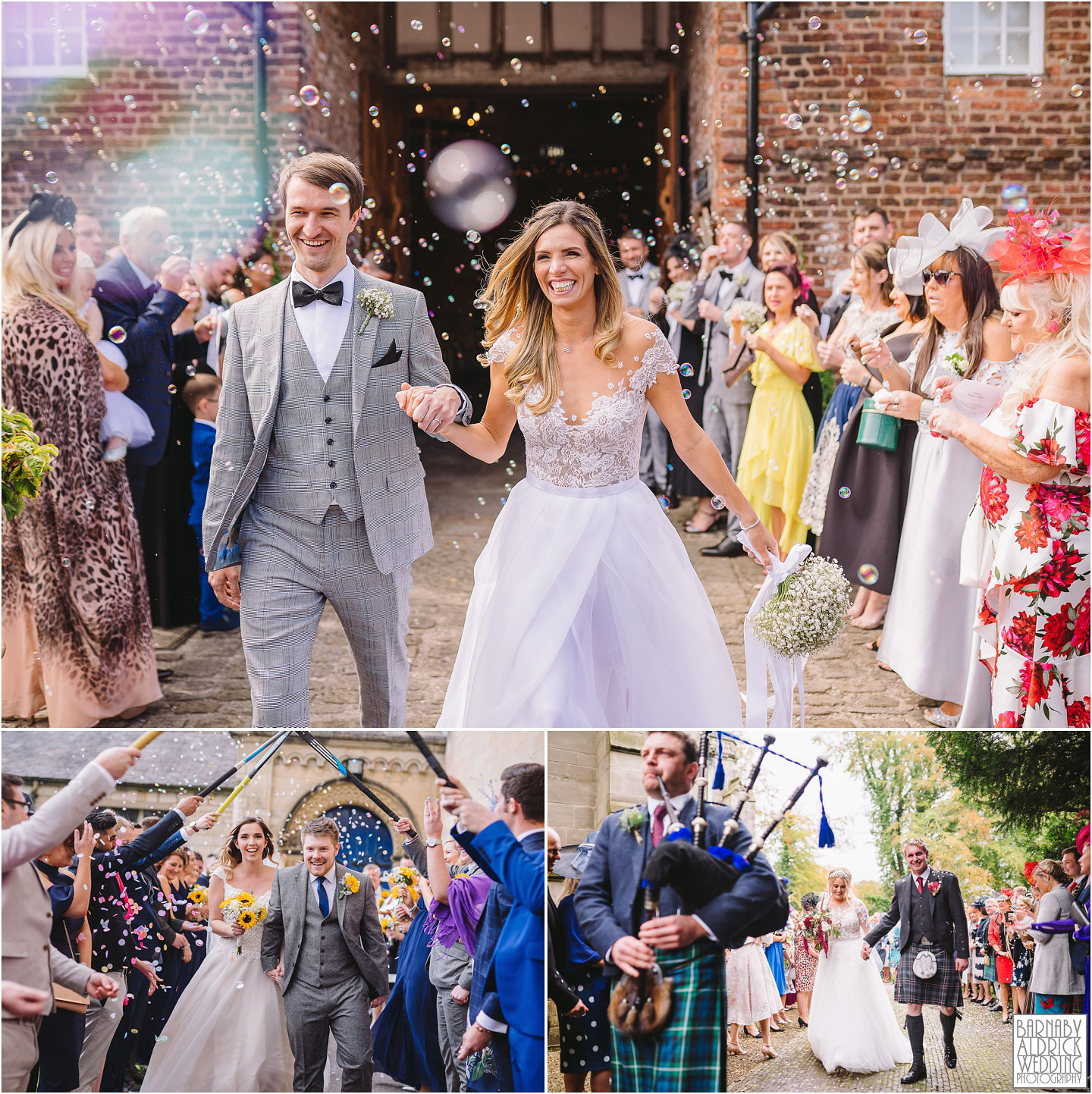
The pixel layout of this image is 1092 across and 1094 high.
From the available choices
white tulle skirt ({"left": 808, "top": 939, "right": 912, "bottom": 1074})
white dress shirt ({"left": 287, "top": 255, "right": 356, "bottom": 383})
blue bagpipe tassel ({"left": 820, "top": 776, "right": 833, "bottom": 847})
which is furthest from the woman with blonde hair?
white tulle skirt ({"left": 808, "top": 939, "right": 912, "bottom": 1074})

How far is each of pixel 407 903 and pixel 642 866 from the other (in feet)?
2.26

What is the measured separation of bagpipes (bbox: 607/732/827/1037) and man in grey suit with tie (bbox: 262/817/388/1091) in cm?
71

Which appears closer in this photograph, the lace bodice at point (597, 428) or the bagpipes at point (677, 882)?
the bagpipes at point (677, 882)

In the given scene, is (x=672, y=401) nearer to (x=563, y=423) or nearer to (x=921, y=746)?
(x=563, y=423)

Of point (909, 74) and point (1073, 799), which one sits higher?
point (909, 74)

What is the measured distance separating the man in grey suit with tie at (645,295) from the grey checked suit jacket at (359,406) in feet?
8.89

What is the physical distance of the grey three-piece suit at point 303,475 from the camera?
3.28 meters

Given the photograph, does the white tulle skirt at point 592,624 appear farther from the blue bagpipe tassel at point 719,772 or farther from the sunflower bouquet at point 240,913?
the sunflower bouquet at point 240,913

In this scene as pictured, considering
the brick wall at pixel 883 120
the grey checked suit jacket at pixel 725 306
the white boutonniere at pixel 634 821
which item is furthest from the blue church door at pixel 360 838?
the brick wall at pixel 883 120

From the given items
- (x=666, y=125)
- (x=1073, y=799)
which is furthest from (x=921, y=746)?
(x=666, y=125)

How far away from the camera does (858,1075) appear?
9.98ft

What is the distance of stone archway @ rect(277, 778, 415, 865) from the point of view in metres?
3.09

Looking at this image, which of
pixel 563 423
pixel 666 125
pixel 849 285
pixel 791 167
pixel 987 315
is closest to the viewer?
pixel 563 423

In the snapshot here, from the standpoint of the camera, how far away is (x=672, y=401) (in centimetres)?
335
